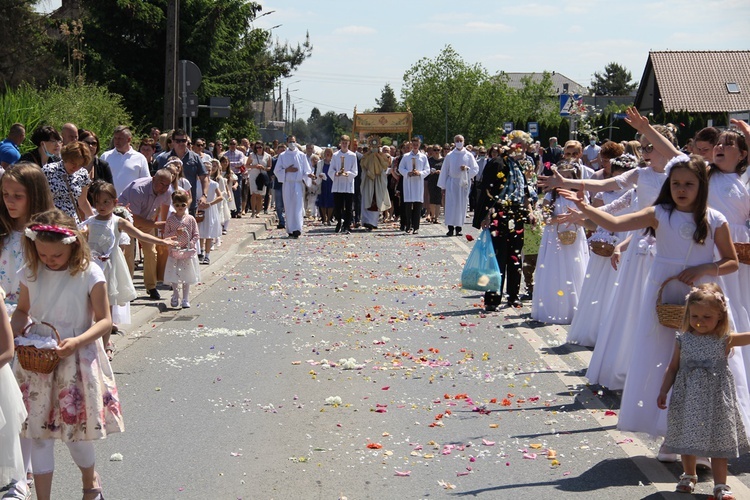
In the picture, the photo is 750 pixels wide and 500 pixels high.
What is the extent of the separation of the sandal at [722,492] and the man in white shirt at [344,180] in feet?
71.1

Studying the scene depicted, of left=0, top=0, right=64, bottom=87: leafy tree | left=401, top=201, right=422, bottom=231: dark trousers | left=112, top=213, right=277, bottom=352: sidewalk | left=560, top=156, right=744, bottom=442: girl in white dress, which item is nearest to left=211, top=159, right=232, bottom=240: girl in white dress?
left=112, top=213, right=277, bottom=352: sidewalk

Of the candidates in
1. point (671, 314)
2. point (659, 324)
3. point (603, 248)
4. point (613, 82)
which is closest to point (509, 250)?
point (603, 248)

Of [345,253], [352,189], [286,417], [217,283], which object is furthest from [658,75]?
[286,417]

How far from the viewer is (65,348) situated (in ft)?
17.5

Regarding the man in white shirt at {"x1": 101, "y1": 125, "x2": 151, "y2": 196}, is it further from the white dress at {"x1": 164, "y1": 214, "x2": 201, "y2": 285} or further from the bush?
the bush

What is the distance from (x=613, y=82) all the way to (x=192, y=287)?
179855 millimetres

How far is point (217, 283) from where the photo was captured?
53.9 ft

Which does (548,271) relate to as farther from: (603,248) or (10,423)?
(10,423)

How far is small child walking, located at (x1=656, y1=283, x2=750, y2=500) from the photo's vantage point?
5.90m

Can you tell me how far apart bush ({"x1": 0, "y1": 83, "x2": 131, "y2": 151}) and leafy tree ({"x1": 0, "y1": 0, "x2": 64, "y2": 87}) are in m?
13.3

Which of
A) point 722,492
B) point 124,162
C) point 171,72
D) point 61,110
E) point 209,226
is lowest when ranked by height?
point 722,492

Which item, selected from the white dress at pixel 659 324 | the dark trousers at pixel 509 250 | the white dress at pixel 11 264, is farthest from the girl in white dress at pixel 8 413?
the dark trousers at pixel 509 250

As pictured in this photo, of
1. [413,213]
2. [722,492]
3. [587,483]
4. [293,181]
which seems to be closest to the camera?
[722,492]

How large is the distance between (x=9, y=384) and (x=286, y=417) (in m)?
3.11
